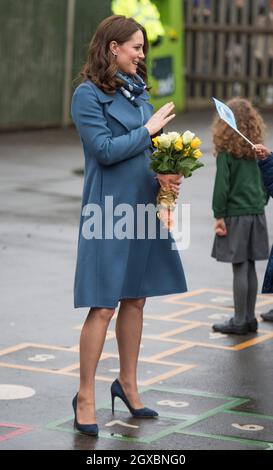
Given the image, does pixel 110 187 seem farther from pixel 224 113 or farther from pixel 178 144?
pixel 224 113

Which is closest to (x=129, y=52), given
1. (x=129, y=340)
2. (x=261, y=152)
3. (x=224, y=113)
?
(x=224, y=113)

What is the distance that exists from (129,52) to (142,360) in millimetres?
2178

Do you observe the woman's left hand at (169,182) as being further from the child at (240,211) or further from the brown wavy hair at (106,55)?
the child at (240,211)

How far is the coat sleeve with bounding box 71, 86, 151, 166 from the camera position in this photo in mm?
6113

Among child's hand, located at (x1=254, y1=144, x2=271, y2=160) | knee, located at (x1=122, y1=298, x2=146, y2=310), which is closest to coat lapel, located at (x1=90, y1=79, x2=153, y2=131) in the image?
child's hand, located at (x1=254, y1=144, x2=271, y2=160)

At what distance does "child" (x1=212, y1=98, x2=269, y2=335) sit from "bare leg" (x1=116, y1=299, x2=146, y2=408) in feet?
6.50

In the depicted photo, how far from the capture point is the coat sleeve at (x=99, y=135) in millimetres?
6113

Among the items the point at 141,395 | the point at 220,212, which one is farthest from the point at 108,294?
the point at 220,212

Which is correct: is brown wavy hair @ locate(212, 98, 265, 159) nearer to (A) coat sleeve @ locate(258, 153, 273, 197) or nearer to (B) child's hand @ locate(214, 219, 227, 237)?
(B) child's hand @ locate(214, 219, 227, 237)

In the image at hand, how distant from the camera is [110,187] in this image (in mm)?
6227

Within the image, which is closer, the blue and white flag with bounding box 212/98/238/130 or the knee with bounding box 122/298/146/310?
the blue and white flag with bounding box 212/98/238/130

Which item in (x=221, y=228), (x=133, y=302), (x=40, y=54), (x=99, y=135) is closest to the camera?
(x=99, y=135)

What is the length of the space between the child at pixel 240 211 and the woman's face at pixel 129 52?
205 centimetres
